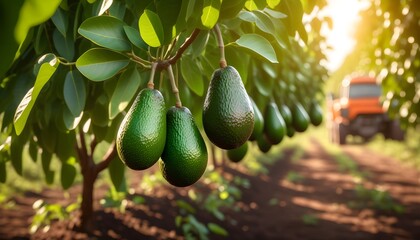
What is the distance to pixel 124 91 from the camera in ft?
3.50

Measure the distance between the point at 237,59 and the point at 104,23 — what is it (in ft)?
1.48

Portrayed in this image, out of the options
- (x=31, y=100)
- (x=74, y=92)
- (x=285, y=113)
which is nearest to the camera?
(x=31, y=100)

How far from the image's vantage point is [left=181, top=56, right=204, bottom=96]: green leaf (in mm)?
1229

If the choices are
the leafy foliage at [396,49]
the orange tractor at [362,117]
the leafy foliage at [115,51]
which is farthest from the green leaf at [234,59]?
the orange tractor at [362,117]

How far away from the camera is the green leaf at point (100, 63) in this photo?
0.99 metres

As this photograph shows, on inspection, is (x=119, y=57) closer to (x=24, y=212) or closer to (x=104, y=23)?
(x=104, y=23)

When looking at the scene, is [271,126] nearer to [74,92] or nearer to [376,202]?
[74,92]

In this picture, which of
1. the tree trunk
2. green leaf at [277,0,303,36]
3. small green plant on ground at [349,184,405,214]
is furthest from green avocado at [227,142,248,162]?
small green plant on ground at [349,184,405,214]

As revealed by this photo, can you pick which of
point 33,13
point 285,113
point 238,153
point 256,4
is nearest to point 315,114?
point 285,113

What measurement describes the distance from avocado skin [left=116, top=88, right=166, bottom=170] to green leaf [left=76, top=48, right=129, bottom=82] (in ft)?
0.34

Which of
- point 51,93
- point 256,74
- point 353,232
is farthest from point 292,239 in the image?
point 51,93

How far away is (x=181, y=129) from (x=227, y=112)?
12 centimetres

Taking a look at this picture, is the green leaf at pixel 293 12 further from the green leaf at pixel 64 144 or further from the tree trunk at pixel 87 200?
the tree trunk at pixel 87 200

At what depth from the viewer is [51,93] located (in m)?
1.56
